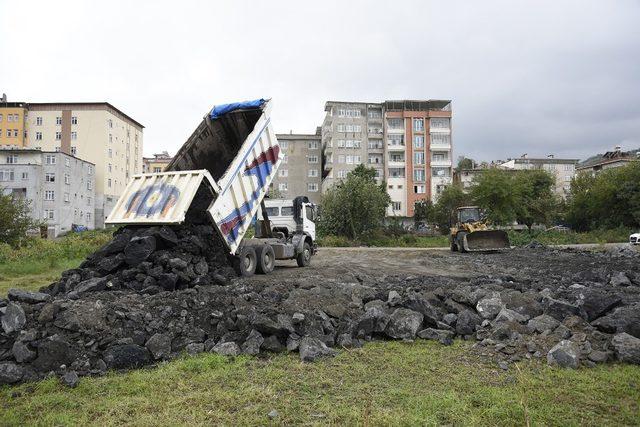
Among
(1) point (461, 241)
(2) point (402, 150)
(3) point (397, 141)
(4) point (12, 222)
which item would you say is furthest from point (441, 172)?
(4) point (12, 222)

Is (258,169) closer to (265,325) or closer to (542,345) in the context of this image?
(265,325)

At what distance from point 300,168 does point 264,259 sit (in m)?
56.0

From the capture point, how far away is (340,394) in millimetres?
4012

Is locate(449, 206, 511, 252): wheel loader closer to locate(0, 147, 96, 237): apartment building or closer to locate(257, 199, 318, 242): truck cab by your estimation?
locate(257, 199, 318, 242): truck cab

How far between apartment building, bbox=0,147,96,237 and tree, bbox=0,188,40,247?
35737 mm

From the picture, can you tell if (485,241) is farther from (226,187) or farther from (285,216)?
(226,187)

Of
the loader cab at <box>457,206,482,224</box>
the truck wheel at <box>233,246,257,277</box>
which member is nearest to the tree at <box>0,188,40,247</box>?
the truck wheel at <box>233,246,257,277</box>

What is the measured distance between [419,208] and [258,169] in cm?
4995

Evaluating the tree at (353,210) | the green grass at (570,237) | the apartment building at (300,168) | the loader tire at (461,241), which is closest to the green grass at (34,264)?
the loader tire at (461,241)

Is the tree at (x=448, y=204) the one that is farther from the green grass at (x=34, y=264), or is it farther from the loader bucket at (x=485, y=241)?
the green grass at (x=34, y=264)

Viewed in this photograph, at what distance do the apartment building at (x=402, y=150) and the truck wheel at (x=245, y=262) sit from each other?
50448 millimetres

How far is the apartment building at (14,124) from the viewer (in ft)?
209

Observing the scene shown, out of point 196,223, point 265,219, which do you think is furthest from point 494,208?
point 196,223

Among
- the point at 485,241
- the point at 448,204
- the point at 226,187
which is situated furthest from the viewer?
the point at 448,204
